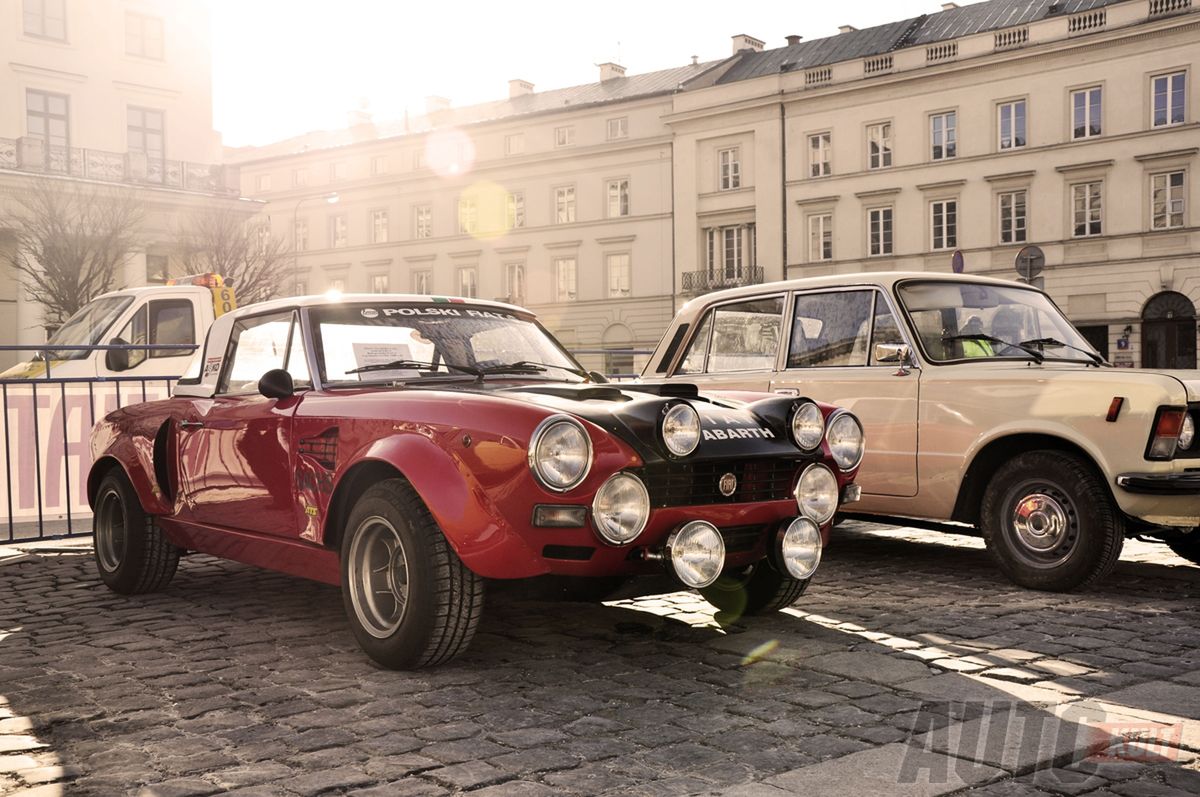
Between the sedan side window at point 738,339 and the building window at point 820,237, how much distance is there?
37.6 metres

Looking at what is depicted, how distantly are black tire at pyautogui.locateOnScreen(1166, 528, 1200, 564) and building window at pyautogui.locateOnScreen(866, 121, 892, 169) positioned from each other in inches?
1488

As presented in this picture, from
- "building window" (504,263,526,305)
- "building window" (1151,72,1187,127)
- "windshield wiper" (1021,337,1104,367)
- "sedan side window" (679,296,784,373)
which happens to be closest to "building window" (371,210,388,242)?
"building window" (504,263,526,305)

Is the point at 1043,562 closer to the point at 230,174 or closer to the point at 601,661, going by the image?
the point at 601,661

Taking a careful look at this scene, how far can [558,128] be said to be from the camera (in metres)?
54.5

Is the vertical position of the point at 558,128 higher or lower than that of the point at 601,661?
higher

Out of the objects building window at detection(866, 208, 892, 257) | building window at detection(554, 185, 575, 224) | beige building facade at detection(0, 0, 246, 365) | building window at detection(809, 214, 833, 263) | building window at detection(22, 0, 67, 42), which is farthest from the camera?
building window at detection(554, 185, 575, 224)

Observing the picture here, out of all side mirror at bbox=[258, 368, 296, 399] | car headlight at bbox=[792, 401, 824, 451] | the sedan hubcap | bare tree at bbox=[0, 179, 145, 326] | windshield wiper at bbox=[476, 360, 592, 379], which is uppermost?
bare tree at bbox=[0, 179, 145, 326]

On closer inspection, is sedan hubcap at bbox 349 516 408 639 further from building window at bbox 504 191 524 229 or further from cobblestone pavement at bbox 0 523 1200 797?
building window at bbox 504 191 524 229

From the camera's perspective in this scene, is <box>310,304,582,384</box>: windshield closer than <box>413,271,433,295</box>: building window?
Yes

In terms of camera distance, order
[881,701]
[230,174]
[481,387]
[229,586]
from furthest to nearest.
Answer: [230,174] → [229,586] → [481,387] → [881,701]

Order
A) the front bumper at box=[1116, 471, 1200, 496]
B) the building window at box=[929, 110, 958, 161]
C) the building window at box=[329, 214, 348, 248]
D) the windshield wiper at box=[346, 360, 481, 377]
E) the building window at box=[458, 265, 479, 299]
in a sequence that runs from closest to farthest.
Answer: the windshield wiper at box=[346, 360, 481, 377] < the front bumper at box=[1116, 471, 1200, 496] < the building window at box=[929, 110, 958, 161] < the building window at box=[458, 265, 479, 299] < the building window at box=[329, 214, 348, 248]

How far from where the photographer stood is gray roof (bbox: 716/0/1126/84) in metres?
41.4

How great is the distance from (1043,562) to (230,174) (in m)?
31.6

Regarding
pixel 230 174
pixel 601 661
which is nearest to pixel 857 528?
pixel 601 661
